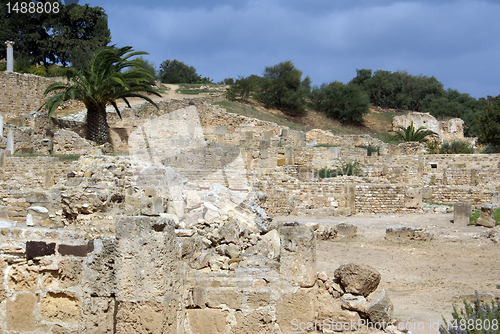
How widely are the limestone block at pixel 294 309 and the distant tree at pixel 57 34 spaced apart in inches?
1205

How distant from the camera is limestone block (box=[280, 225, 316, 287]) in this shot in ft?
15.3

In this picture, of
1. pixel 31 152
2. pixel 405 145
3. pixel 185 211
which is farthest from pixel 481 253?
pixel 405 145

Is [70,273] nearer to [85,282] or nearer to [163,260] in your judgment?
[85,282]

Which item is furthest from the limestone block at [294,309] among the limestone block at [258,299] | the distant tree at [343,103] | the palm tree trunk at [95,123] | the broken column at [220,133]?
the distant tree at [343,103]

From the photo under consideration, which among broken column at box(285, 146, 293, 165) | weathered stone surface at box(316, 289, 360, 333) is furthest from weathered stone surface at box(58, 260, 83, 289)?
broken column at box(285, 146, 293, 165)

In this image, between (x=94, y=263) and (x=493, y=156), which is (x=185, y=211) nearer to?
(x=94, y=263)

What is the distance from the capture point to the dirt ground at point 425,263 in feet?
20.2

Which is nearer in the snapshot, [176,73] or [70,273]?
[70,273]

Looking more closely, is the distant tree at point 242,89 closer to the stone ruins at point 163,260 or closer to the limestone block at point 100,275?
the stone ruins at point 163,260

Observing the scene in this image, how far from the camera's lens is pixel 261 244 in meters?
6.41

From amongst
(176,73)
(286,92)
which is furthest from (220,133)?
(176,73)

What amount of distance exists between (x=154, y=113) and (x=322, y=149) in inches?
379

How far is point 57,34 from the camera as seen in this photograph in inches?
1356

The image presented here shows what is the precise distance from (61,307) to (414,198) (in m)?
12.2
